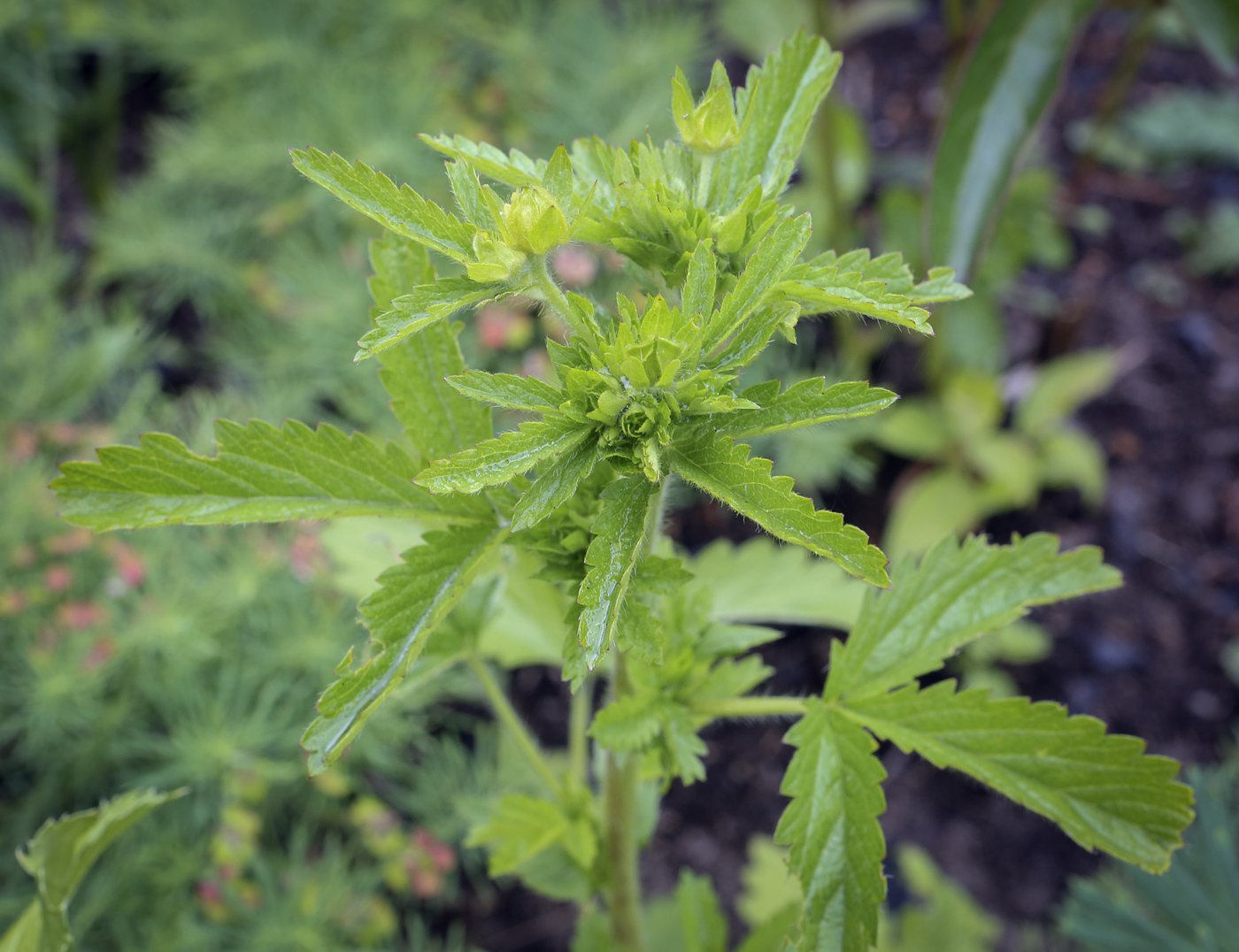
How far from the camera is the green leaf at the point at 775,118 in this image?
0.62 m

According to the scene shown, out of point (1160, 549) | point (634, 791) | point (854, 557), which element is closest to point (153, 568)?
point (634, 791)

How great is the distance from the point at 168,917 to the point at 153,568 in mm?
600

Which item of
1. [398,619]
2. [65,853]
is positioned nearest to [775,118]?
[398,619]

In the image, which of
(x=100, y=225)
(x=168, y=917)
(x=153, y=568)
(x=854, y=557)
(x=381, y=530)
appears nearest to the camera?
(x=854, y=557)

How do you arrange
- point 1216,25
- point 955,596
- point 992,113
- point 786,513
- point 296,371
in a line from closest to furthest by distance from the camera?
point 786,513
point 955,596
point 992,113
point 1216,25
point 296,371

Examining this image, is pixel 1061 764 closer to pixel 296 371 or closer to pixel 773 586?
pixel 773 586

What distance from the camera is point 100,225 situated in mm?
2326

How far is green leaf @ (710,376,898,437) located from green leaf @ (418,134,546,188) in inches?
8.2

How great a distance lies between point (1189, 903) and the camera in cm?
92

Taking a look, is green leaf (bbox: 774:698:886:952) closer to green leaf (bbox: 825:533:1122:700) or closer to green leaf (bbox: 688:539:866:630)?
green leaf (bbox: 825:533:1122:700)


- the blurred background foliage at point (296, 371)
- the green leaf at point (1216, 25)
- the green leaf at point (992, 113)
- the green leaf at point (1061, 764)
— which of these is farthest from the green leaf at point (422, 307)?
the green leaf at point (1216, 25)

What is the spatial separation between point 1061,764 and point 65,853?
0.79 meters

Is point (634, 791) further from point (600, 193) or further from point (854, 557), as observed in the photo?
point (600, 193)

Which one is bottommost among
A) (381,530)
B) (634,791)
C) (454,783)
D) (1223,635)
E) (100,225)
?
(1223,635)
